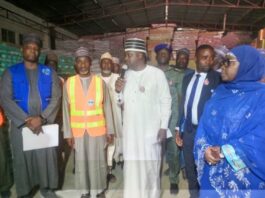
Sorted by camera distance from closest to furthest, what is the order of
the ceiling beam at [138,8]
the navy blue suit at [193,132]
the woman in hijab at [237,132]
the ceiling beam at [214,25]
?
the woman in hijab at [237,132]
the navy blue suit at [193,132]
the ceiling beam at [138,8]
the ceiling beam at [214,25]

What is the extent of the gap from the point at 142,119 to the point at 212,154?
1252 mm

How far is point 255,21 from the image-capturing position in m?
15.2

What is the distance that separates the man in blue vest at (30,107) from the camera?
11.3ft

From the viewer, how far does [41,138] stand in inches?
140

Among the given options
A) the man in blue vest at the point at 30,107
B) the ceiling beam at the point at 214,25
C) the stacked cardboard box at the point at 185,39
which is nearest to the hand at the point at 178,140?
the man in blue vest at the point at 30,107

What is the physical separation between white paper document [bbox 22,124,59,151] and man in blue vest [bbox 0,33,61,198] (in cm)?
6

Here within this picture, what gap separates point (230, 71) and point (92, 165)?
2.16 meters

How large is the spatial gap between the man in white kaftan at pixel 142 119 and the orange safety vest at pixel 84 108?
42cm

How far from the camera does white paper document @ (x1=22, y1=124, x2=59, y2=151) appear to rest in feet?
11.4

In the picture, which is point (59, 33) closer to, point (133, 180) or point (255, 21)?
point (255, 21)

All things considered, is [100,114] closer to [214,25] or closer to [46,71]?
[46,71]

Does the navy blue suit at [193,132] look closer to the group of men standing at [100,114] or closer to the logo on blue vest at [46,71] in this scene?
the group of men standing at [100,114]

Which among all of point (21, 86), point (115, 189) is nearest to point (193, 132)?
point (115, 189)

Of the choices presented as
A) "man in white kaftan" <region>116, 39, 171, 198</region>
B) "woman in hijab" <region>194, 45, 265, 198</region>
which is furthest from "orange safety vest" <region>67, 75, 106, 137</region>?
"woman in hijab" <region>194, 45, 265, 198</region>
